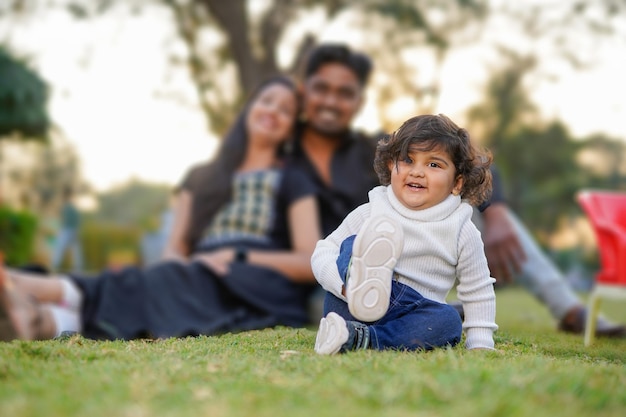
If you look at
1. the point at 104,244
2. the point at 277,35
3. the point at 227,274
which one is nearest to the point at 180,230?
the point at 227,274

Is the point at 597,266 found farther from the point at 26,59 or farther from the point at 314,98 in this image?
the point at 314,98

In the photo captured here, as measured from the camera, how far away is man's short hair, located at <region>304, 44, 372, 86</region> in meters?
5.44

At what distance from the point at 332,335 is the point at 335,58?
3.52 meters

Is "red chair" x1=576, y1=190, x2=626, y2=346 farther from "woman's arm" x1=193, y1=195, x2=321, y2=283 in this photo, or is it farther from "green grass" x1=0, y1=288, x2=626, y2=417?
"green grass" x1=0, y1=288, x2=626, y2=417

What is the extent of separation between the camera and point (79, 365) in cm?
201

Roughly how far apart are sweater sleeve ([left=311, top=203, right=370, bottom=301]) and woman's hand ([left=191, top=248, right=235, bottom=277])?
7.14ft

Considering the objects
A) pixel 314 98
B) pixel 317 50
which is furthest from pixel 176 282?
pixel 317 50

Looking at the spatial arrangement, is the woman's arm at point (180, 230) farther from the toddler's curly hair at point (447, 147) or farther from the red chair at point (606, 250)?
the toddler's curly hair at point (447, 147)

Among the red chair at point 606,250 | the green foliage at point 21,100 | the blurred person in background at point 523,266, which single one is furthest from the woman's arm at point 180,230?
the green foliage at point 21,100

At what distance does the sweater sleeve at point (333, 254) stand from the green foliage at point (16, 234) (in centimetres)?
945

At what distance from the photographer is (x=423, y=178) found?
7.97 ft

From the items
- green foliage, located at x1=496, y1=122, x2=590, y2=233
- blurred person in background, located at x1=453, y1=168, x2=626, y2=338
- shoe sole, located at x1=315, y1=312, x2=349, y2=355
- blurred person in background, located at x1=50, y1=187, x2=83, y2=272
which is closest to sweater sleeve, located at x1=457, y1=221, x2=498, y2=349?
shoe sole, located at x1=315, y1=312, x2=349, y2=355

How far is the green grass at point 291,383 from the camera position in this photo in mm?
1487

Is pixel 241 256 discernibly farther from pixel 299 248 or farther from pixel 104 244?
pixel 104 244
